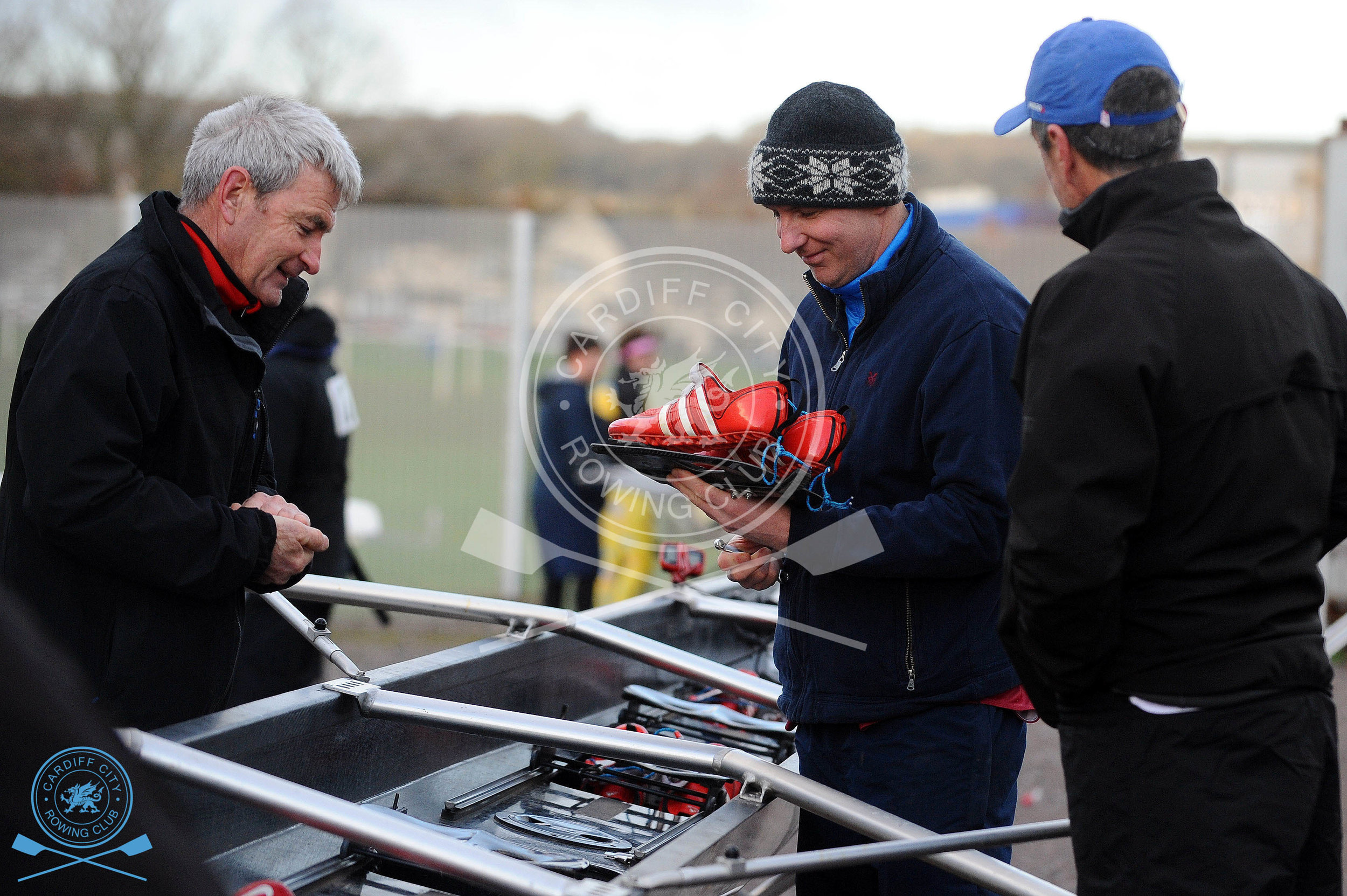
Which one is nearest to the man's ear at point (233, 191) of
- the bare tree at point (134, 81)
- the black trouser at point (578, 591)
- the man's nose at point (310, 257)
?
the man's nose at point (310, 257)

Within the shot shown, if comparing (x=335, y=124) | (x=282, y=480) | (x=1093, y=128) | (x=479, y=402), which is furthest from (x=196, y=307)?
(x=479, y=402)

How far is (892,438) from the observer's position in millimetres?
2203

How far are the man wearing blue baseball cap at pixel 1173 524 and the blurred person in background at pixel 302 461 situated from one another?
10.8ft

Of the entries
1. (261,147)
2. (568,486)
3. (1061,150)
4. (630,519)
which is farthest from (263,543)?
(630,519)

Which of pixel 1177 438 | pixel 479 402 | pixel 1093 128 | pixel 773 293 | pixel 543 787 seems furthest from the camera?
pixel 479 402

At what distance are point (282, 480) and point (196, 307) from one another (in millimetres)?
2539

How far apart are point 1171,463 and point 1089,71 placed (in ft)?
1.92

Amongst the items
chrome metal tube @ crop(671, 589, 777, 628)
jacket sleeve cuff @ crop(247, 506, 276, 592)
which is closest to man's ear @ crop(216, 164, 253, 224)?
jacket sleeve cuff @ crop(247, 506, 276, 592)

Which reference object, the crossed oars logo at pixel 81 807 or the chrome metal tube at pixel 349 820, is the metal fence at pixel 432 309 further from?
the crossed oars logo at pixel 81 807

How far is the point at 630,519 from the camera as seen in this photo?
657 centimetres

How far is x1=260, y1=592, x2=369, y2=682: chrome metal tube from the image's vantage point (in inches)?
99.7

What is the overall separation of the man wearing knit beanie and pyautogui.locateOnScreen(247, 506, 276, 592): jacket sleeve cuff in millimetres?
766

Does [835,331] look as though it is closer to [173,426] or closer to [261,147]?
[261,147]

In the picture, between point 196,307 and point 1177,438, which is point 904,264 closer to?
point 1177,438
